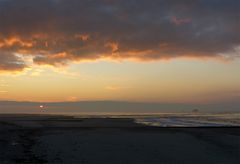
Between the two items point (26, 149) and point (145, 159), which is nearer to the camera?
point (145, 159)

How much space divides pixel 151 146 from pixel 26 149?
27.0ft

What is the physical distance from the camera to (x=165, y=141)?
2844cm

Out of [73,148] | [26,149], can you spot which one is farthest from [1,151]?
[73,148]

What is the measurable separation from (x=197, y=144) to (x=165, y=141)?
2625 mm

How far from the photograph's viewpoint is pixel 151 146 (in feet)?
82.9

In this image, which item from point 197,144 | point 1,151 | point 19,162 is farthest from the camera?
point 197,144

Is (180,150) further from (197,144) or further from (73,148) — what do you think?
(73,148)

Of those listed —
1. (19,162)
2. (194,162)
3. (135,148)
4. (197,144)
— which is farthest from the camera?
(197,144)

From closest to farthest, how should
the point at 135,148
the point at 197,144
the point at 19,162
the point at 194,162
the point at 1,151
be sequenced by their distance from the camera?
the point at 19,162 < the point at 194,162 < the point at 1,151 < the point at 135,148 < the point at 197,144

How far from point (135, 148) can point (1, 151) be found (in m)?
8.33

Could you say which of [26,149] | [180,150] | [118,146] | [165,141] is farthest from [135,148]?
[26,149]

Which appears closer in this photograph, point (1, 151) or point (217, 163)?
point (217, 163)

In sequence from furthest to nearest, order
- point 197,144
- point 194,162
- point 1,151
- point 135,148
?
1. point 197,144
2. point 135,148
3. point 1,151
4. point 194,162

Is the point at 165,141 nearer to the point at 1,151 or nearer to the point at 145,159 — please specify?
the point at 145,159
